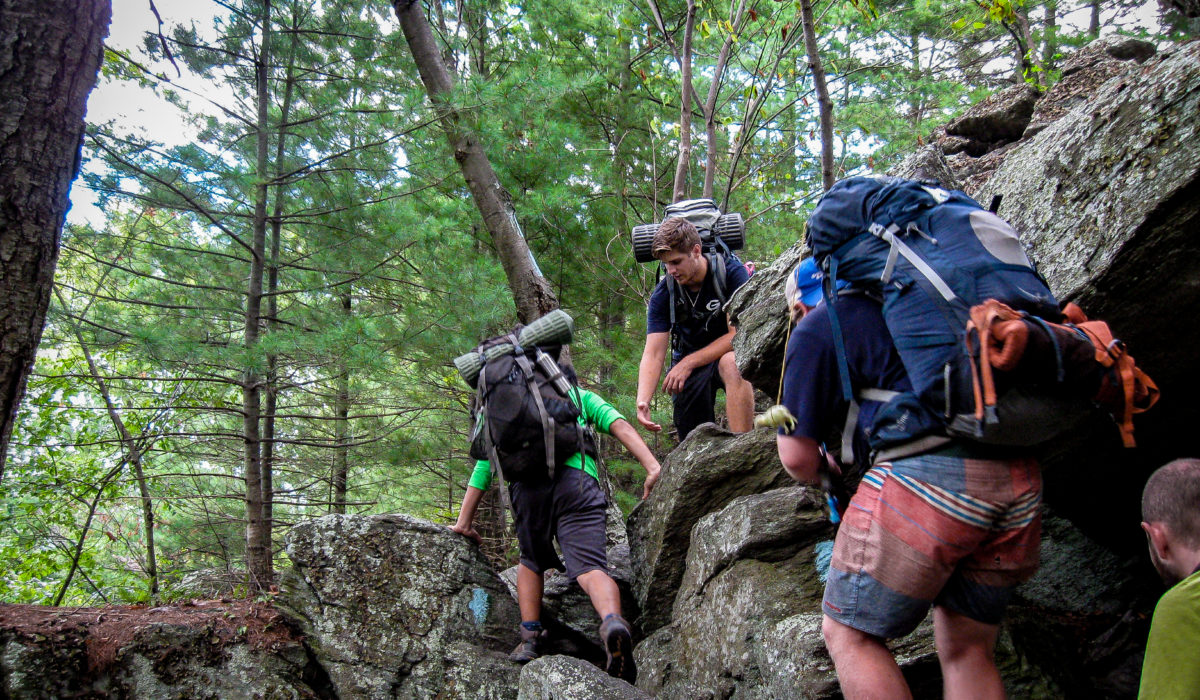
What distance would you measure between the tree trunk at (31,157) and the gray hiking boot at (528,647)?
3047mm

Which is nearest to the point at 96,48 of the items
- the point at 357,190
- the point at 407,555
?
the point at 407,555

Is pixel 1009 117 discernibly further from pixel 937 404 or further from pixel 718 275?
pixel 937 404

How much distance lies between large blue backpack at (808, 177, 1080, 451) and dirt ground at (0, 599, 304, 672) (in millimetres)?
4280

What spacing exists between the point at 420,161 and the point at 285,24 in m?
2.20

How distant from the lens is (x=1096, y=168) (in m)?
3.12

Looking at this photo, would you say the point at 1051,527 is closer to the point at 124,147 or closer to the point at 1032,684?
the point at 1032,684

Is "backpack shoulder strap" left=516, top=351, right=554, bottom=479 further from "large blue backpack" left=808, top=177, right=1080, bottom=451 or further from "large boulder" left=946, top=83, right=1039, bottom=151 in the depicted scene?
"large boulder" left=946, top=83, right=1039, bottom=151

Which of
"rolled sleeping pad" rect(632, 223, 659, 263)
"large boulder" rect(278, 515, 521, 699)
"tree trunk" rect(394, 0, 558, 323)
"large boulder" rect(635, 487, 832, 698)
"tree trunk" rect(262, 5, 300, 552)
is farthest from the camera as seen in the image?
"tree trunk" rect(262, 5, 300, 552)

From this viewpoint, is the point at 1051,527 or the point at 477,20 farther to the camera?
the point at 477,20

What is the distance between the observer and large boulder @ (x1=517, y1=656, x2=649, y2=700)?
137 inches

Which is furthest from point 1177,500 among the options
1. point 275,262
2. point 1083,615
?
point 275,262

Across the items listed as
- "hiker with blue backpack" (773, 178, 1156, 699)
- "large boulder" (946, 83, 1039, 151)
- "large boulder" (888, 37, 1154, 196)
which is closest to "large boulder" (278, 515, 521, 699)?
"hiker with blue backpack" (773, 178, 1156, 699)

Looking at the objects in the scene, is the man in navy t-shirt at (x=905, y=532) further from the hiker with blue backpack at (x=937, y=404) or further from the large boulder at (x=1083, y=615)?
the large boulder at (x=1083, y=615)

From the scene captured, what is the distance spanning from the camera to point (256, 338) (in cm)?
754
